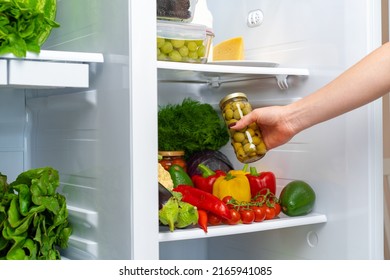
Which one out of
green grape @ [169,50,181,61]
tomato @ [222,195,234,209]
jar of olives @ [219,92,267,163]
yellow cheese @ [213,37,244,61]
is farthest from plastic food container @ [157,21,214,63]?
tomato @ [222,195,234,209]

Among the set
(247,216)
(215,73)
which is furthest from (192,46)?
(247,216)

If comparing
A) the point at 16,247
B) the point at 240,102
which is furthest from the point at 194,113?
the point at 16,247

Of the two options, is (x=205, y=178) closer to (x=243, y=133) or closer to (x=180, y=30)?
(x=243, y=133)

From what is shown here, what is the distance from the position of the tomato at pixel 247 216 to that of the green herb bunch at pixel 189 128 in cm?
40

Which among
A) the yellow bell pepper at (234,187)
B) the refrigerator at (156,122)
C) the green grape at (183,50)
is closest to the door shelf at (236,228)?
the refrigerator at (156,122)

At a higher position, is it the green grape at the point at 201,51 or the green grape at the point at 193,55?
the green grape at the point at 201,51

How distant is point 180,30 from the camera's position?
5.75 feet

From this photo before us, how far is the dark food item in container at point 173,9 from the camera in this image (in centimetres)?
176

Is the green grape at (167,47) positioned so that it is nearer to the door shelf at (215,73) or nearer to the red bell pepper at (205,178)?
the door shelf at (215,73)

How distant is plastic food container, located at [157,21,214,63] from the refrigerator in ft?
0.20

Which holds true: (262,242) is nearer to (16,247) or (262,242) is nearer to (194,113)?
(194,113)

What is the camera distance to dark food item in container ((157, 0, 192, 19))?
1760mm

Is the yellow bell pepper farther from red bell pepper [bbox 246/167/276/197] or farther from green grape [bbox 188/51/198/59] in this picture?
green grape [bbox 188/51/198/59]

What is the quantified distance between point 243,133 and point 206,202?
21cm
